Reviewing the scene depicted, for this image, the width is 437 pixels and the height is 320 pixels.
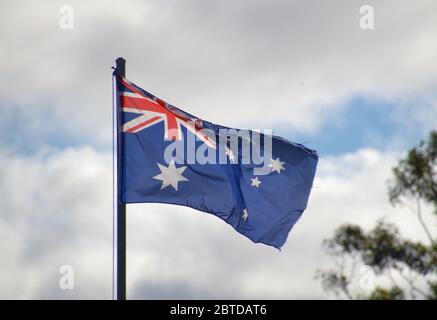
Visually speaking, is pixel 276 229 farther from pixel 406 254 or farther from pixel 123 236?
pixel 406 254

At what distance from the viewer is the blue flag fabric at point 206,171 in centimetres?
1480

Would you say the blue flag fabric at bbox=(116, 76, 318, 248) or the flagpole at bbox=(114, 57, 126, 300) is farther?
the blue flag fabric at bbox=(116, 76, 318, 248)

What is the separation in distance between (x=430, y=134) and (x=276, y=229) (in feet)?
104

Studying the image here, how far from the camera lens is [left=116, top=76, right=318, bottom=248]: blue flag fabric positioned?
1480 centimetres

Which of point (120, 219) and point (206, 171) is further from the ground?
point (206, 171)

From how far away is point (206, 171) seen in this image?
15445 mm

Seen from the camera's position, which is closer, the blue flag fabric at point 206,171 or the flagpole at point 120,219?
the flagpole at point 120,219
